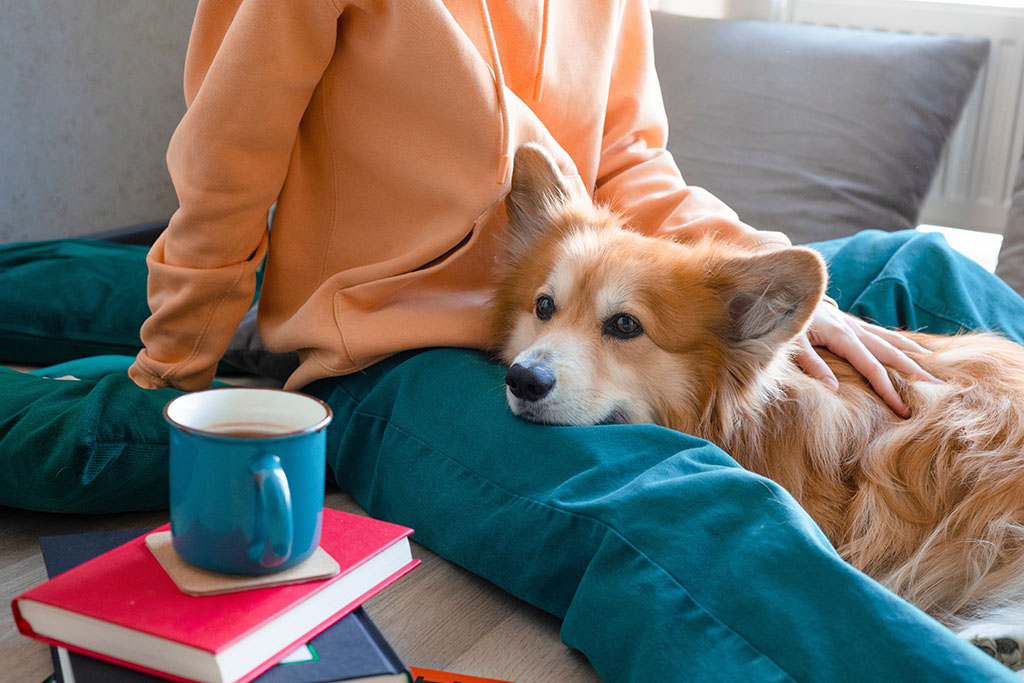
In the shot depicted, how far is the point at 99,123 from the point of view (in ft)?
9.58

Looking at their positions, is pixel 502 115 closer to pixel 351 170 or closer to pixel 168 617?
pixel 351 170

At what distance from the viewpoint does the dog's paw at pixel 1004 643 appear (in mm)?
948

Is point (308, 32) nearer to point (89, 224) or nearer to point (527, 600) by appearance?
point (527, 600)

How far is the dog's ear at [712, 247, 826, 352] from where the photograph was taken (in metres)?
1.20

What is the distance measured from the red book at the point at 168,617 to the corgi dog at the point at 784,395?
1.60 ft

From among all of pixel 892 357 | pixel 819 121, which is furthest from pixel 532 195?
pixel 819 121

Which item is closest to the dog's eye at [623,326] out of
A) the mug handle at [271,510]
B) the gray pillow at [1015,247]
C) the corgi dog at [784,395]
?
the corgi dog at [784,395]

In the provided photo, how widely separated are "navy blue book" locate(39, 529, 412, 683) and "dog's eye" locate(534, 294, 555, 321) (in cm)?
66

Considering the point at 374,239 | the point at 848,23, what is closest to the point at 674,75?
the point at 848,23

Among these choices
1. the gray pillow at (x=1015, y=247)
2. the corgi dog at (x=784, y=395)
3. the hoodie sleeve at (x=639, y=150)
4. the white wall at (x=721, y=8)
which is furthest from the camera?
the white wall at (x=721, y=8)

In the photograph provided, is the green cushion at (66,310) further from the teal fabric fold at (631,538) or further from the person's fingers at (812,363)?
the person's fingers at (812,363)

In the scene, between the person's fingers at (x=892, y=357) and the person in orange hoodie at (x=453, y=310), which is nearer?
the person in orange hoodie at (x=453, y=310)

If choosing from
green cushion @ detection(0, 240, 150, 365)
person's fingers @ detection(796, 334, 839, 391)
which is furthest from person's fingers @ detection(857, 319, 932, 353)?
green cushion @ detection(0, 240, 150, 365)

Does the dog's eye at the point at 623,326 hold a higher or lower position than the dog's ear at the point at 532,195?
lower
